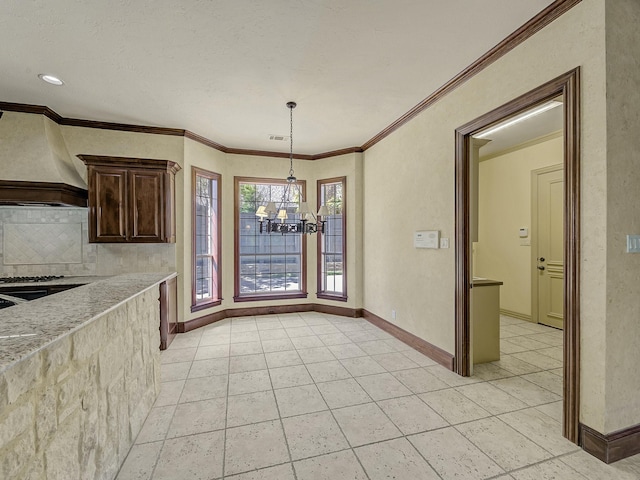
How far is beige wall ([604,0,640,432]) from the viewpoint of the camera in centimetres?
188

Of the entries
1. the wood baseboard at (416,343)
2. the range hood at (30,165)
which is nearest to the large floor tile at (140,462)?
the wood baseboard at (416,343)

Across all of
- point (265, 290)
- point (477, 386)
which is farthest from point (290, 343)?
point (477, 386)

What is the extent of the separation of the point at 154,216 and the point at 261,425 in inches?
117

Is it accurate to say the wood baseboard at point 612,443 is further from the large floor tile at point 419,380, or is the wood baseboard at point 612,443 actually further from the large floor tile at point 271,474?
the large floor tile at point 271,474

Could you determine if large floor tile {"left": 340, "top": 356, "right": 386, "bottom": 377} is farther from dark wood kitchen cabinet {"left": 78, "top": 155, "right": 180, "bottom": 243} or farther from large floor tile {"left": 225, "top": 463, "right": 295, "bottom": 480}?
dark wood kitchen cabinet {"left": 78, "top": 155, "right": 180, "bottom": 243}

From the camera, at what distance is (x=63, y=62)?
9.13ft

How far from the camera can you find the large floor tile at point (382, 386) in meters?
2.74

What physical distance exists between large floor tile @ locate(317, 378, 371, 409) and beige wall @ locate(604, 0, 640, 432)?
5.42ft

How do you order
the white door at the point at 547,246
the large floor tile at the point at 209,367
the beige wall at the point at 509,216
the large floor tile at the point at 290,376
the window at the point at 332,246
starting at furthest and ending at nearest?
the window at the point at 332,246
the beige wall at the point at 509,216
the white door at the point at 547,246
the large floor tile at the point at 209,367
the large floor tile at the point at 290,376

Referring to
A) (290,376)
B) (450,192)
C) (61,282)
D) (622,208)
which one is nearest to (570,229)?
(622,208)

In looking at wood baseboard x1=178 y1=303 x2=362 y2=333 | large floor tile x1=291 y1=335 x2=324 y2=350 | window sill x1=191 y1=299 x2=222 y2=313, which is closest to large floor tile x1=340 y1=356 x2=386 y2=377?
large floor tile x1=291 y1=335 x2=324 y2=350

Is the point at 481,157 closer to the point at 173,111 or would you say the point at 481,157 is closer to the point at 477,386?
the point at 477,386

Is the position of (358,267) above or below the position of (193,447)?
above

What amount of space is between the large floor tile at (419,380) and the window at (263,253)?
2.86 meters
